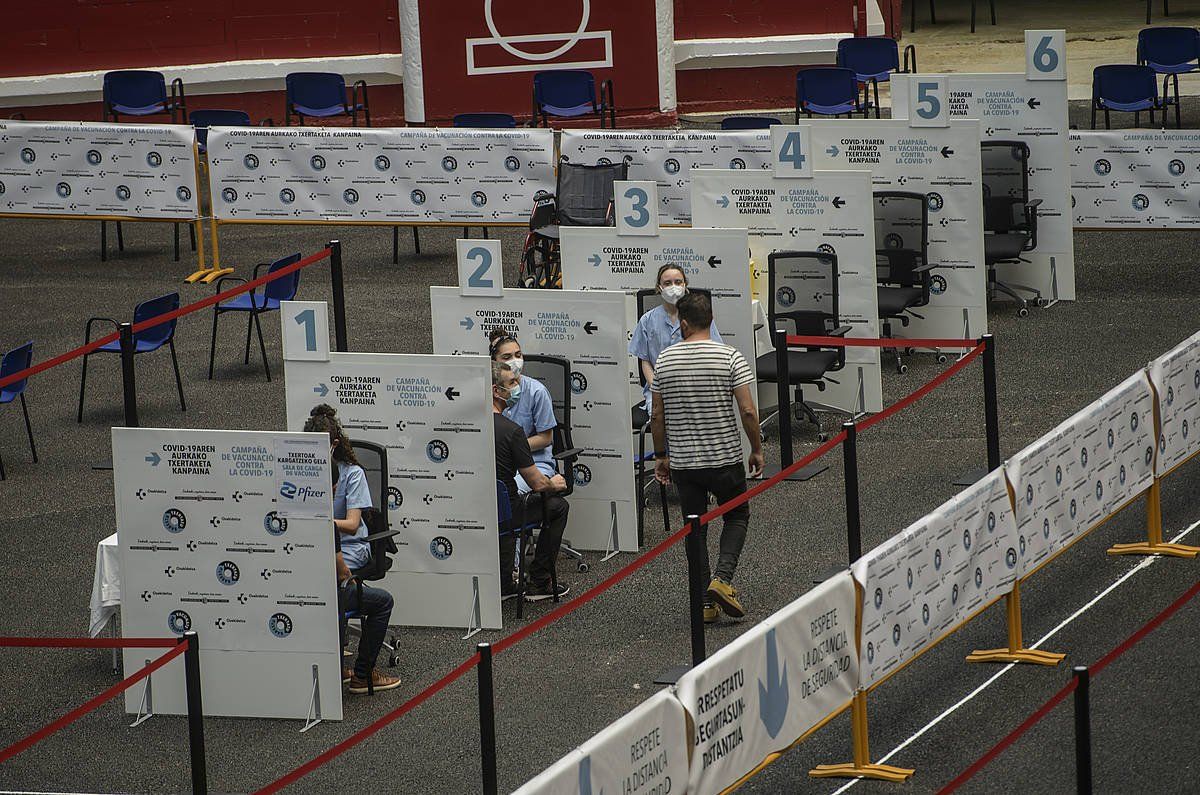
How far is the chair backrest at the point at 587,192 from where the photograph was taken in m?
15.0

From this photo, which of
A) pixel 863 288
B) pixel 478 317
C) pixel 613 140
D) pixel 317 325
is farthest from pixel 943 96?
pixel 317 325

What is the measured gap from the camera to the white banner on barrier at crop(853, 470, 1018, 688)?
287 inches

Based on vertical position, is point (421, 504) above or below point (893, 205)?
below

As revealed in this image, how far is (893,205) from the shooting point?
13500 millimetres

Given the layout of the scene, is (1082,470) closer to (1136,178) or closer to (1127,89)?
(1136,178)

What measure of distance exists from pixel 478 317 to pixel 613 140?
5060mm

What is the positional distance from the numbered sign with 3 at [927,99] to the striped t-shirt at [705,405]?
493cm

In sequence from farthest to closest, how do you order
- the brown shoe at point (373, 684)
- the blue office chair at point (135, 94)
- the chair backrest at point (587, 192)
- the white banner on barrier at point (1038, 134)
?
the blue office chair at point (135, 94) → the chair backrest at point (587, 192) → the white banner on barrier at point (1038, 134) → the brown shoe at point (373, 684)

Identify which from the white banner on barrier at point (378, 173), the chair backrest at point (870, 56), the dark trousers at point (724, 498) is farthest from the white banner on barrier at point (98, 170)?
the dark trousers at point (724, 498)

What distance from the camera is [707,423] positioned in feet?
30.5

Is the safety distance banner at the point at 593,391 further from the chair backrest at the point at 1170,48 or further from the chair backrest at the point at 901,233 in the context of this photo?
the chair backrest at the point at 1170,48

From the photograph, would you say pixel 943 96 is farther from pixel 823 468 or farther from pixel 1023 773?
pixel 1023 773

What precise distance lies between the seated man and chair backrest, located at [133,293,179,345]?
13.6 ft

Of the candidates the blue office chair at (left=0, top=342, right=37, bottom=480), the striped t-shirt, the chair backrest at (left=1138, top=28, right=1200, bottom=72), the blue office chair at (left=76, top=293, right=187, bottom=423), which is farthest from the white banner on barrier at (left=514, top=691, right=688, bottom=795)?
the chair backrest at (left=1138, top=28, right=1200, bottom=72)
